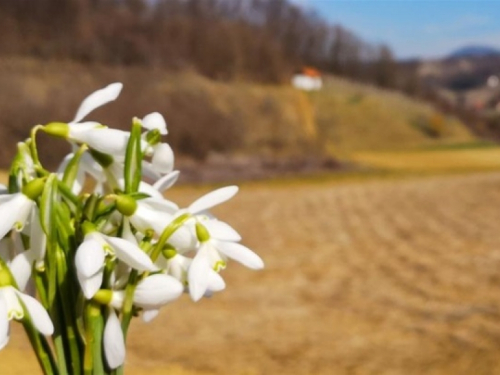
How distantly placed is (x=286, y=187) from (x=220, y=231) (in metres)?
14.1

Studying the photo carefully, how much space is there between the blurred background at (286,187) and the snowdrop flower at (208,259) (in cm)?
271

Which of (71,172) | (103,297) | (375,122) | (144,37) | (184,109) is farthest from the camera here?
(375,122)

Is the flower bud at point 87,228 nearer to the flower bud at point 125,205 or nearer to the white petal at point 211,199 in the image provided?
the flower bud at point 125,205

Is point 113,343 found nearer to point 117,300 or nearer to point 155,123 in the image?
point 117,300

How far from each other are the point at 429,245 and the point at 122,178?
23.4 feet

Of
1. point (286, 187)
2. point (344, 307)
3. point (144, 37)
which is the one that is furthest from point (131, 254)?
point (144, 37)

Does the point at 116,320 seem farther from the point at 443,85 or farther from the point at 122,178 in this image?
the point at 443,85

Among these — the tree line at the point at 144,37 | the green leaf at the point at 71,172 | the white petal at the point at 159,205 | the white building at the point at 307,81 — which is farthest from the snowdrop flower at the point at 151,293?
the white building at the point at 307,81

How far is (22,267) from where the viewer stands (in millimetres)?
1349

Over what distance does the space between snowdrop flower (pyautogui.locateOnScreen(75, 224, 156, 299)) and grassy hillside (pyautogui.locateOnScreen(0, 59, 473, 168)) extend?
14.7 meters

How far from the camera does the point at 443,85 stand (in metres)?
101

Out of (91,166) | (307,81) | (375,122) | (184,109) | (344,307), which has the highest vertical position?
(91,166)

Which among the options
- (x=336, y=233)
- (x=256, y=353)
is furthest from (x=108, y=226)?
(x=336, y=233)

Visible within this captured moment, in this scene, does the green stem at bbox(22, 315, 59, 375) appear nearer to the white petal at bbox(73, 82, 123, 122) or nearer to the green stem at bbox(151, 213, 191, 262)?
the green stem at bbox(151, 213, 191, 262)
